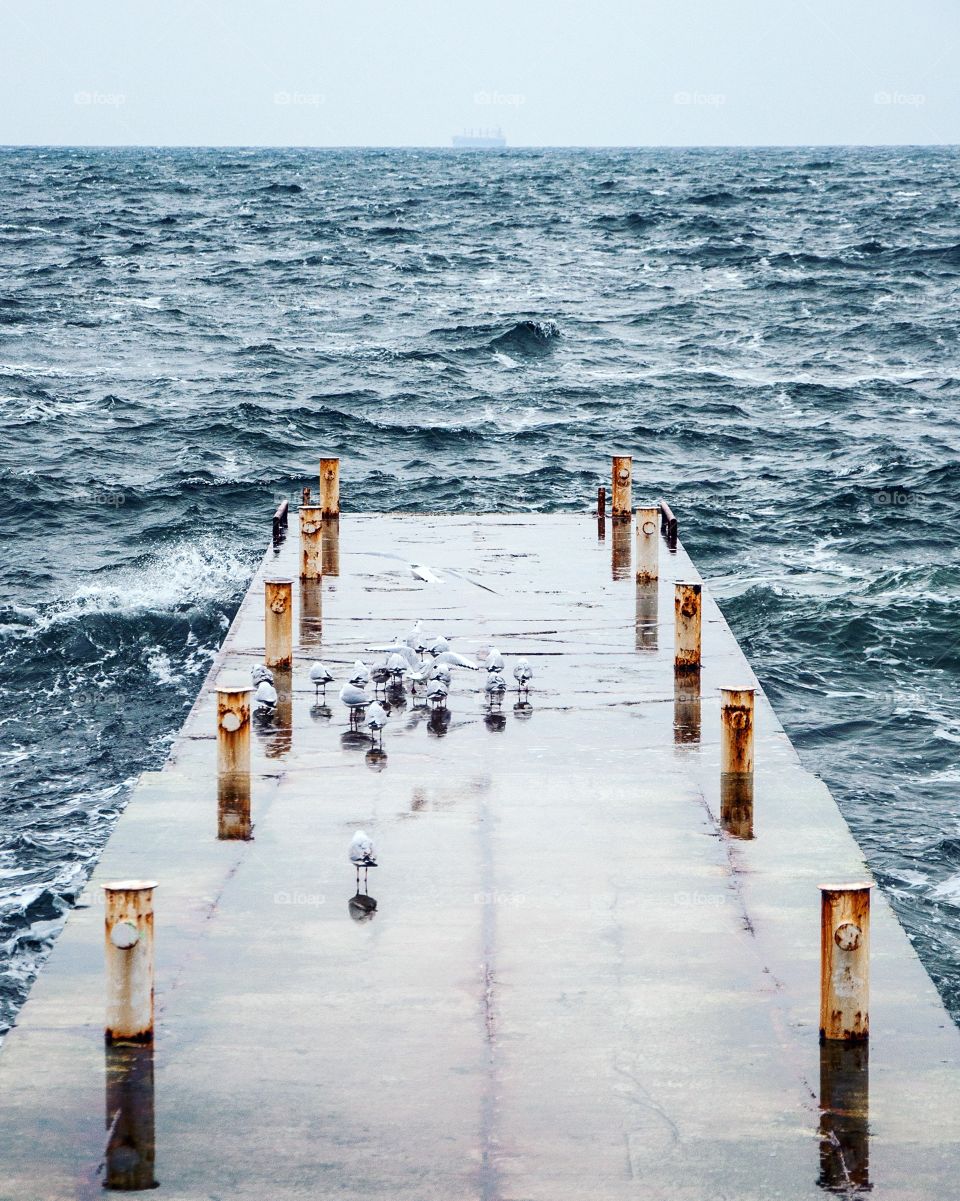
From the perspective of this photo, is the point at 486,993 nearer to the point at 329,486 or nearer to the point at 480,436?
the point at 329,486

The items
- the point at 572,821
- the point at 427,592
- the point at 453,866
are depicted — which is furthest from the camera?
the point at 427,592

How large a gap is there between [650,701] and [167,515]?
24.3m

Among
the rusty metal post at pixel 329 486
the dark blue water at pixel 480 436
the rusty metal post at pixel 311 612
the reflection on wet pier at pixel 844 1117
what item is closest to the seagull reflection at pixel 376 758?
the dark blue water at pixel 480 436

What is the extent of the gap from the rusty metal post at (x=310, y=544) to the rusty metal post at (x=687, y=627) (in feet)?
22.3

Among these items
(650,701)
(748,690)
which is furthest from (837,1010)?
(650,701)

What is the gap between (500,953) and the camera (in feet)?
38.6

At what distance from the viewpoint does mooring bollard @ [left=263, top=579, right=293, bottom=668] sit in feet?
62.8

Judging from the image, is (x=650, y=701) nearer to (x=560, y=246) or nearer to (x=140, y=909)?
(x=140, y=909)

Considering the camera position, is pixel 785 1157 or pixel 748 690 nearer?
pixel 785 1157

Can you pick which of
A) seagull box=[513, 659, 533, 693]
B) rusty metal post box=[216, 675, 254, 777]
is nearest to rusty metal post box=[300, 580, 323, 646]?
seagull box=[513, 659, 533, 693]

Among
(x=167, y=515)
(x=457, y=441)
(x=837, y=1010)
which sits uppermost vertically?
(x=457, y=441)

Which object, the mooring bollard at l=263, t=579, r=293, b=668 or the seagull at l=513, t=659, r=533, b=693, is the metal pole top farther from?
the seagull at l=513, t=659, r=533, b=693

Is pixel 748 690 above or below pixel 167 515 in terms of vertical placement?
below

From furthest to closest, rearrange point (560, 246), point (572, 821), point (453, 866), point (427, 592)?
point (560, 246)
point (427, 592)
point (572, 821)
point (453, 866)
